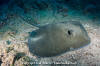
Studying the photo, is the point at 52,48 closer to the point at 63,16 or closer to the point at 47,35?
the point at 47,35

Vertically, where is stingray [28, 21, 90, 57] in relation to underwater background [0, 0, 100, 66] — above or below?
above

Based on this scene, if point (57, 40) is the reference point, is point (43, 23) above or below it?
below

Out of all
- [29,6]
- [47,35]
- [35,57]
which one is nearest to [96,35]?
[47,35]

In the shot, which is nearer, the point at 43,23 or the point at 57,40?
the point at 57,40

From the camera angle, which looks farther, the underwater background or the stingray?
the underwater background
